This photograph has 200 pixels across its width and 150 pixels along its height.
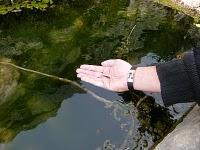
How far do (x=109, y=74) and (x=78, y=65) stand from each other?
36.7 inches

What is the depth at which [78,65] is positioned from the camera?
481 cm

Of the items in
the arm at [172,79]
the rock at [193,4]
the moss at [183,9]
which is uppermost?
the arm at [172,79]

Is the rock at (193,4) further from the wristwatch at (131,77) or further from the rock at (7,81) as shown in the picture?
the rock at (7,81)

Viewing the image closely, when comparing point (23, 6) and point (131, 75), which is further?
point (23, 6)

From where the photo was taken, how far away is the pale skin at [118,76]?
3.54 metres

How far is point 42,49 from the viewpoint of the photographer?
5.10 metres

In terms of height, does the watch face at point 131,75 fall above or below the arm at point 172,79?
below

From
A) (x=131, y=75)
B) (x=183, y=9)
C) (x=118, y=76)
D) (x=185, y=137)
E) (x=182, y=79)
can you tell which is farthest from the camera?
(x=183, y=9)

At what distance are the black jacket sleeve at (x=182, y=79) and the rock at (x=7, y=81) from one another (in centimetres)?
180

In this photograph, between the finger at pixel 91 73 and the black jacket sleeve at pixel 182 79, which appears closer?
the black jacket sleeve at pixel 182 79

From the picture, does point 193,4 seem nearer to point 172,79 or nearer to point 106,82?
point 106,82

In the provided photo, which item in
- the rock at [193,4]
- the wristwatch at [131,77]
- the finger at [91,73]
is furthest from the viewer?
the rock at [193,4]

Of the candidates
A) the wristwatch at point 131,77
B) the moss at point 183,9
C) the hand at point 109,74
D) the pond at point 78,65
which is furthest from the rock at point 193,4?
the wristwatch at point 131,77

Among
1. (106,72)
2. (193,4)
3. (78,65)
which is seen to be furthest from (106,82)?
(193,4)
